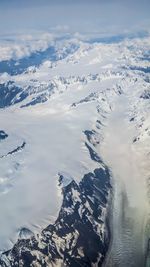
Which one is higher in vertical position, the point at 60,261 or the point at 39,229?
the point at 39,229

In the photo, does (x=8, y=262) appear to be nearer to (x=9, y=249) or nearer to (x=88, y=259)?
(x=9, y=249)

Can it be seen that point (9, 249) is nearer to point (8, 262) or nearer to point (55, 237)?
point (8, 262)

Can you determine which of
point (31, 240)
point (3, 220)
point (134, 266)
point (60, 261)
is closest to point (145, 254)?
point (134, 266)

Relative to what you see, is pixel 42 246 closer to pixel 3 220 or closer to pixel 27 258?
pixel 27 258

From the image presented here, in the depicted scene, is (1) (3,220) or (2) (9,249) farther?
(1) (3,220)

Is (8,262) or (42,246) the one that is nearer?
(8,262)

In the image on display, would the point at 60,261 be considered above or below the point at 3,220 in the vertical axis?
below

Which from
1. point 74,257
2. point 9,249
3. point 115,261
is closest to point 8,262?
point 9,249
